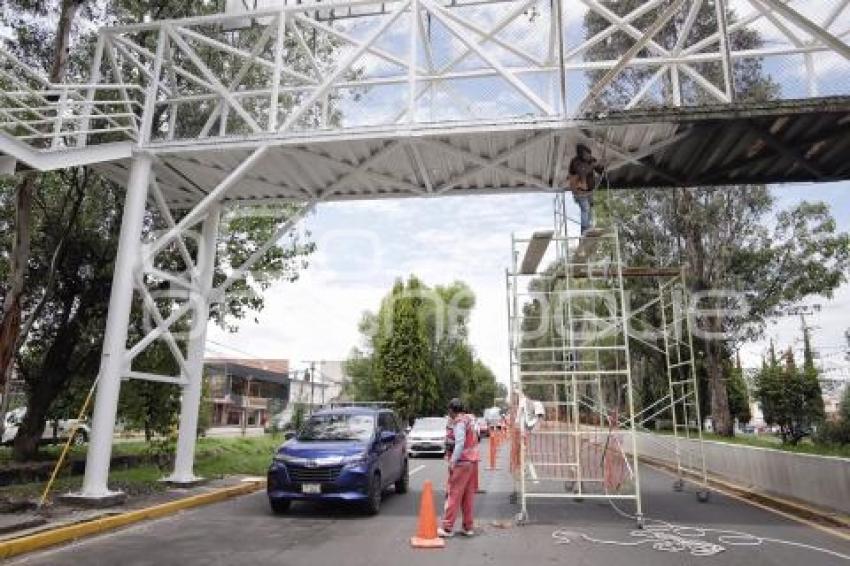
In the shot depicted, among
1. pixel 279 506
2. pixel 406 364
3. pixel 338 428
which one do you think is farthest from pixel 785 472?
pixel 406 364

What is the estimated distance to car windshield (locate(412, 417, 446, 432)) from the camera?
81.7ft

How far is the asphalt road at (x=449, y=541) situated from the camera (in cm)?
721

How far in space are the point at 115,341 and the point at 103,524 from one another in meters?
3.13

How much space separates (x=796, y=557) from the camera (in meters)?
7.27

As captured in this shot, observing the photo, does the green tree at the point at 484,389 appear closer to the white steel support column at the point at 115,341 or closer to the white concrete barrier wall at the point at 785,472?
the white concrete barrier wall at the point at 785,472

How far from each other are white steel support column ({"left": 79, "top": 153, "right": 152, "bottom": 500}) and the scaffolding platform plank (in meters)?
6.85

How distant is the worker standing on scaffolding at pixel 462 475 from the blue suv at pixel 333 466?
1.70 meters

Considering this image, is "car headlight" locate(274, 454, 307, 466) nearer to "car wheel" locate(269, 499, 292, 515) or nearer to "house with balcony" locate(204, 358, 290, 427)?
"car wheel" locate(269, 499, 292, 515)

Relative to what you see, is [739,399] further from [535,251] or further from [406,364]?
[535,251]

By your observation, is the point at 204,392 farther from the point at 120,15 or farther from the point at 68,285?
the point at 120,15

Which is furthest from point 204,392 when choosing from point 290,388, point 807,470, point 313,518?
point 290,388

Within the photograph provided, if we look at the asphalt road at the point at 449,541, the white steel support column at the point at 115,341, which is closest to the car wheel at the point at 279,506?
the asphalt road at the point at 449,541

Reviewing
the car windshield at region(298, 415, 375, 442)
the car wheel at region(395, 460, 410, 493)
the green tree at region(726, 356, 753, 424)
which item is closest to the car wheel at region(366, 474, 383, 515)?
the car windshield at region(298, 415, 375, 442)

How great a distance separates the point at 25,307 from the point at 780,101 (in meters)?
17.3
